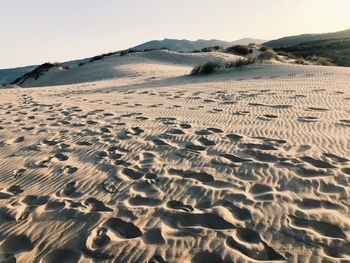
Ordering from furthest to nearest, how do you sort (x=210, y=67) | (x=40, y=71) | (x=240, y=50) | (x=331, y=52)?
(x=331, y=52) < (x=240, y=50) < (x=40, y=71) < (x=210, y=67)

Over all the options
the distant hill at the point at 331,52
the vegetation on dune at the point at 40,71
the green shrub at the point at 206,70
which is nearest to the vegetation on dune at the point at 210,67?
the green shrub at the point at 206,70

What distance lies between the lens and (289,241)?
307 centimetres

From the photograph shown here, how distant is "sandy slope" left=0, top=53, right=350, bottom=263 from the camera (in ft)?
10.1

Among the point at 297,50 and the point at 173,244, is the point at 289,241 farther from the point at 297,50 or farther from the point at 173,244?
the point at 297,50

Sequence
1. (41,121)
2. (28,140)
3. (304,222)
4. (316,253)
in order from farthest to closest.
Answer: (41,121) → (28,140) → (304,222) → (316,253)

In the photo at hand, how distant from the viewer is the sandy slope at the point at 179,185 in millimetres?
3078

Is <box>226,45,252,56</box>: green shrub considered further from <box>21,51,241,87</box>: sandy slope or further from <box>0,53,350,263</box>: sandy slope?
<box>0,53,350,263</box>: sandy slope

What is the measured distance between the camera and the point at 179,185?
419 cm

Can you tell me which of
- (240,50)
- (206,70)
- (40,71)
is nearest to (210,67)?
(206,70)

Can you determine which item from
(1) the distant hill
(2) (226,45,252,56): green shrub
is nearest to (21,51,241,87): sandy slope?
(2) (226,45,252,56): green shrub

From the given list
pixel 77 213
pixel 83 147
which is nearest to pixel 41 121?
pixel 83 147

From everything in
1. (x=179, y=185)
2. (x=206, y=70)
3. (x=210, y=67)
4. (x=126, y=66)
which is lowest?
(x=126, y=66)

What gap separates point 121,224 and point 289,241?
4.73 feet

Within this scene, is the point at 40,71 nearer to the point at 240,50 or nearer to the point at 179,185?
the point at 240,50
